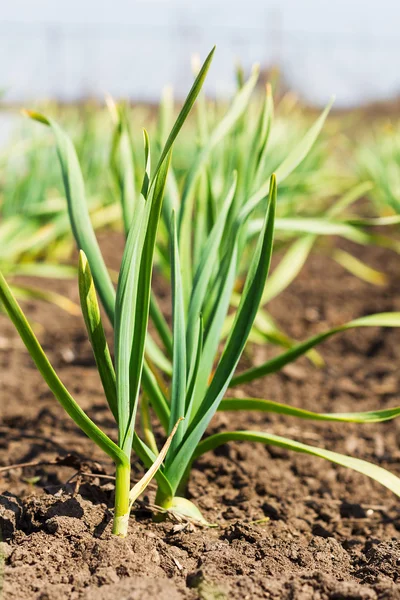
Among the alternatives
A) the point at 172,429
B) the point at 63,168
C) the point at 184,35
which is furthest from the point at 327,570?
the point at 184,35

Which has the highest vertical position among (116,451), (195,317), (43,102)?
(43,102)

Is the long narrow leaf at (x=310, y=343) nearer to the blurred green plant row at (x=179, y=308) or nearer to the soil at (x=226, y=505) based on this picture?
the blurred green plant row at (x=179, y=308)

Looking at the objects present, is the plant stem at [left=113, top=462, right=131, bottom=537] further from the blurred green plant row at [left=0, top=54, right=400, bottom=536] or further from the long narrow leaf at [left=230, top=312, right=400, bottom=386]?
the long narrow leaf at [left=230, top=312, right=400, bottom=386]

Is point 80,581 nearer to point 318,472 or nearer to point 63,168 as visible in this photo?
point 63,168

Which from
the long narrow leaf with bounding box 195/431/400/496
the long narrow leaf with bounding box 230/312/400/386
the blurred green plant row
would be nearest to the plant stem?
the blurred green plant row

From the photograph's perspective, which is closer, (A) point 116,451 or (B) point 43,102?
(A) point 116,451

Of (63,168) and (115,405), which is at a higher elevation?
(63,168)
